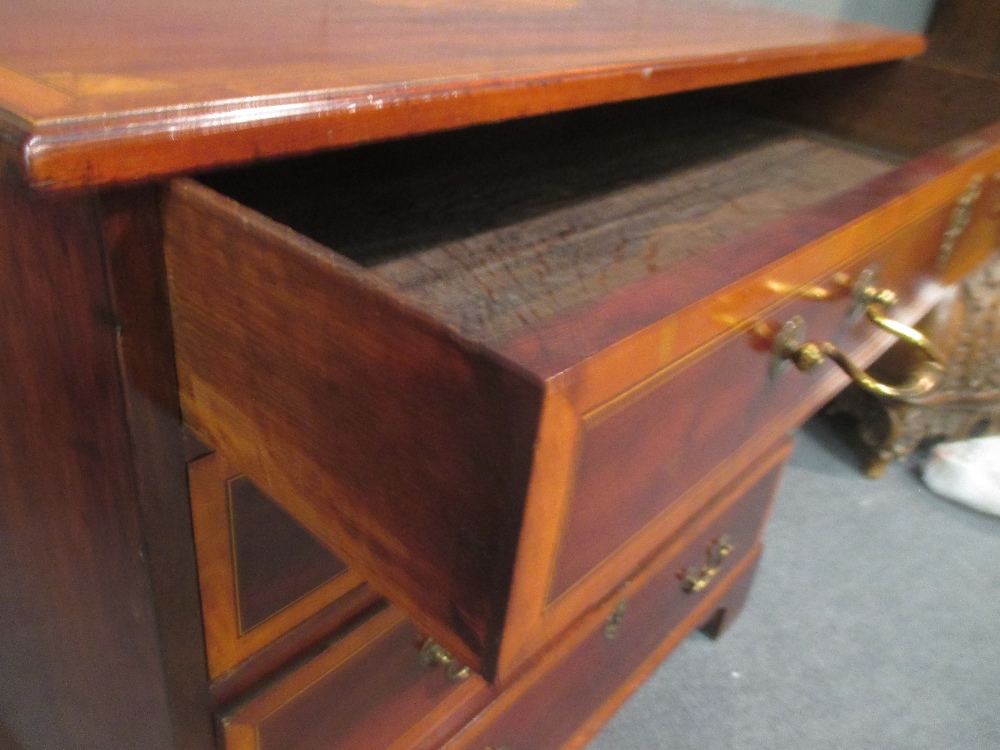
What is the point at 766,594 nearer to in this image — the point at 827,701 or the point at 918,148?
the point at 827,701

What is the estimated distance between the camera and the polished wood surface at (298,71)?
0.28m

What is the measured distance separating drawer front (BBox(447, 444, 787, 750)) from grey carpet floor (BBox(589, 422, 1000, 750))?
0.11 metres

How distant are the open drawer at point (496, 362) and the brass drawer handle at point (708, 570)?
37 cm

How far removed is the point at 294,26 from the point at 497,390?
32cm

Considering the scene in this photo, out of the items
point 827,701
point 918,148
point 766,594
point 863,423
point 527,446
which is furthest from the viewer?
point 863,423

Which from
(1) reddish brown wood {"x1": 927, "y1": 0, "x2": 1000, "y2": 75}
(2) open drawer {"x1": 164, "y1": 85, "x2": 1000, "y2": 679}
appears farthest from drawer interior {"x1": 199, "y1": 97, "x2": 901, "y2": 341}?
(1) reddish brown wood {"x1": 927, "y1": 0, "x2": 1000, "y2": 75}

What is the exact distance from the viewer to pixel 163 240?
1.07ft

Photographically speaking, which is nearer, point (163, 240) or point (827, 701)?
point (163, 240)

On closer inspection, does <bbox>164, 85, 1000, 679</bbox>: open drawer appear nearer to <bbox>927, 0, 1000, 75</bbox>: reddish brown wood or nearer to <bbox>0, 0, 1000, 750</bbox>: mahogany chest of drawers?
<bbox>0, 0, 1000, 750</bbox>: mahogany chest of drawers

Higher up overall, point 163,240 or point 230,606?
point 163,240

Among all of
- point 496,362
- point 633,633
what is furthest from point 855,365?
point 633,633

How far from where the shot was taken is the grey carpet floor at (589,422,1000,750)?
964mm

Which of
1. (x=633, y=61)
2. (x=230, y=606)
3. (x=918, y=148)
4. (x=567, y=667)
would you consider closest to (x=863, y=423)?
(x=918, y=148)

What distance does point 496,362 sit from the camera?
0.23 m
